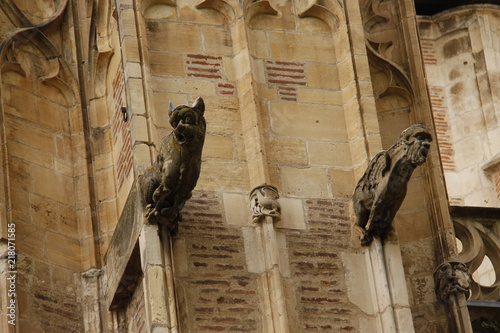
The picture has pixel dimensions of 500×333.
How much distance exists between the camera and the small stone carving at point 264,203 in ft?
54.2

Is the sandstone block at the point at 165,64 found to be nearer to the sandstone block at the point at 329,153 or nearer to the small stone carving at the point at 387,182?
the sandstone block at the point at 329,153

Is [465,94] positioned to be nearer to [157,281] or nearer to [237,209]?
[237,209]

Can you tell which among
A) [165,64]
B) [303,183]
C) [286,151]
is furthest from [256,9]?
[303,183]

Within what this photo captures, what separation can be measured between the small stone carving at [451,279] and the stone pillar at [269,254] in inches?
53.2

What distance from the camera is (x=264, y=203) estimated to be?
1652 cm

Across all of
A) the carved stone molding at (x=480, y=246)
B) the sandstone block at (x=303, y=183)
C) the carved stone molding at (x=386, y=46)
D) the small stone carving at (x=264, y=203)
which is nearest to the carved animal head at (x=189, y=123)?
the small stone carving at (x=264, y=203)

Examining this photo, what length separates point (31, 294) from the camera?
17.3 m

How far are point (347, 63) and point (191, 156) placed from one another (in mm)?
1995

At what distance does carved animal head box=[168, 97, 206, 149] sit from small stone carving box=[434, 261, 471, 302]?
7.71ft

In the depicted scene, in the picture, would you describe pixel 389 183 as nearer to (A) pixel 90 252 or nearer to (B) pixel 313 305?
(B) pixel 313 305

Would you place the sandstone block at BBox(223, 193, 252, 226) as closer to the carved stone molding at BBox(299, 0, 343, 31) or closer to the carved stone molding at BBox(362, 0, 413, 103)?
the carved stone molding at BBox(299, 0, 343, 31)

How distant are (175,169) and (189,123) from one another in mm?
450

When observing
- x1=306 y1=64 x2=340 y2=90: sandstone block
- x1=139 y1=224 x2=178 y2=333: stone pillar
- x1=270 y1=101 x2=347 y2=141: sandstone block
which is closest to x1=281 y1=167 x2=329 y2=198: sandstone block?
x1=270 y1=101 x2=347 y2=141: sandstone block

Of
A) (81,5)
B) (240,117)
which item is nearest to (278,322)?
(240,117)
